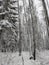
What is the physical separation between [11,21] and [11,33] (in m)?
1.63

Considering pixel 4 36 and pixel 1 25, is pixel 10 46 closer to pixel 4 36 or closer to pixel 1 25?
pixel 4 36

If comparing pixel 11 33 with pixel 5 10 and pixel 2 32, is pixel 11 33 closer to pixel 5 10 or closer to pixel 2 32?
pixel 2 32

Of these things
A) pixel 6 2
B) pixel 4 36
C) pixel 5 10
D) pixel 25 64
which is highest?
pixel 6 2

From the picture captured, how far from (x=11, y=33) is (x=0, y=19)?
2.39 m

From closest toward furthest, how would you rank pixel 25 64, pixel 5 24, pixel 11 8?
1. pixel 25 64
2. pixel 5 24
3. pixel 11 8

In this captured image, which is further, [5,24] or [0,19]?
[0,19]

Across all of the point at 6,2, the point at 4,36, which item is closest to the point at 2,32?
the point at 4,36

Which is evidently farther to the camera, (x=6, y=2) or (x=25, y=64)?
(x=6, y=2)

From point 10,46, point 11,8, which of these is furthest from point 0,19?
point 10,46

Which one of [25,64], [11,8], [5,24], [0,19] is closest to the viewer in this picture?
[25,64]

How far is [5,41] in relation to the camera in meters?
17.5

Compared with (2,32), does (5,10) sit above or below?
above

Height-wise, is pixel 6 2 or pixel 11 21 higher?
pixel 6 2

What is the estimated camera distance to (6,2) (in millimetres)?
17641
